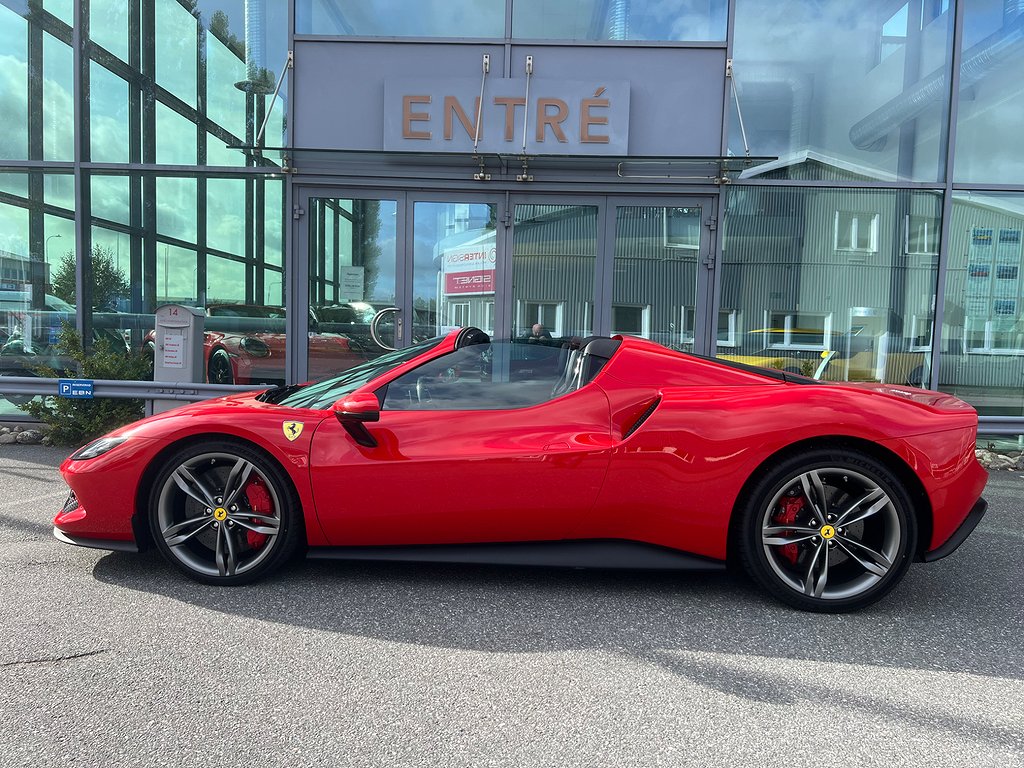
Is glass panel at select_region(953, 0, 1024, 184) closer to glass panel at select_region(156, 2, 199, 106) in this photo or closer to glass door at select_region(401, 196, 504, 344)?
glass door at select_region(401, 196, 504, 344)

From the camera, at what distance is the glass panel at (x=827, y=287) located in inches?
287

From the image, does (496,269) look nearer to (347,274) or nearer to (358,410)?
(347,274)

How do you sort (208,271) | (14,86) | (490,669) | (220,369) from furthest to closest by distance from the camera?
(14,86), (208,271), (220,369), (490,669)

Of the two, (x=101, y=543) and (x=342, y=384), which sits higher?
(x=342, y=384)

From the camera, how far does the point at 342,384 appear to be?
3.33 metres

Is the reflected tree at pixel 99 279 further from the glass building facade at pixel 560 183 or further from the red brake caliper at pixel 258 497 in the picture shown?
the red brake caliper at pixel 258 497

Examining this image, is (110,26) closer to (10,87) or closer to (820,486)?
(10,87)

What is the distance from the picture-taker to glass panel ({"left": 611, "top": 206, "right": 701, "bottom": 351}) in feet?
23.9

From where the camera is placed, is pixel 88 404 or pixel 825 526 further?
pixel 88 404

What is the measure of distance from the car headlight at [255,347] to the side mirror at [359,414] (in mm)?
4784

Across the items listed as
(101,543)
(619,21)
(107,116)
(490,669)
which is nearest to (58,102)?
(107,116)

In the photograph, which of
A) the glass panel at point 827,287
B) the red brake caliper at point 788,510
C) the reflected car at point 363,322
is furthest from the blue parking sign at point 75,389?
the glass panel at point 827,287

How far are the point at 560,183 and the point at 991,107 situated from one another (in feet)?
14.8

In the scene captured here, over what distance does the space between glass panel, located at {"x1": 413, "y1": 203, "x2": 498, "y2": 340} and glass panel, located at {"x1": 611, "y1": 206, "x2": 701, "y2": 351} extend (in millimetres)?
1335
